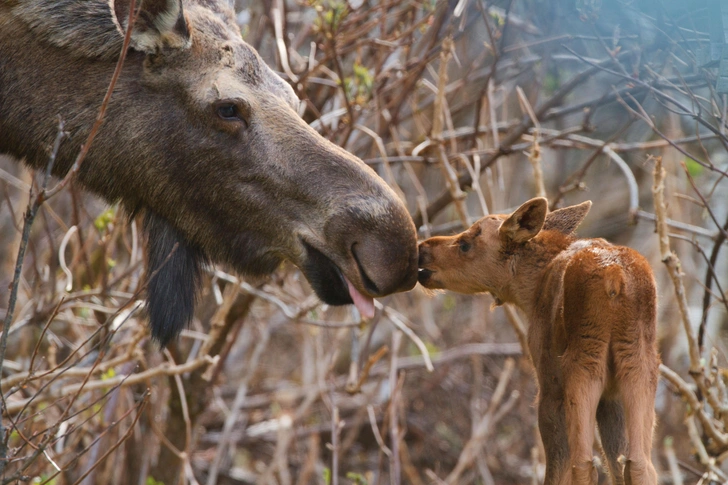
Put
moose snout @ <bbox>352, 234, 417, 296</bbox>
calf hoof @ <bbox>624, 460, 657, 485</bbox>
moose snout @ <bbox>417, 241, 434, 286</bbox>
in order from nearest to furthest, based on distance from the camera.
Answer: calf hoof @ <bbox>624, 460, 657, 485</bbox> < moose snout @ <bbox>352, 234, 417, 296</bbox> < moose snout @ <bbox>417, 241, 434, 286</bbox>

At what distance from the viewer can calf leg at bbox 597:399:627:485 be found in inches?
128

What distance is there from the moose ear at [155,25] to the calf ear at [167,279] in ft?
2.61

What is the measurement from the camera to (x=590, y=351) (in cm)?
312

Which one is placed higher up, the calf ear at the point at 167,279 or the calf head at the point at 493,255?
the calf head at the point at 493,255

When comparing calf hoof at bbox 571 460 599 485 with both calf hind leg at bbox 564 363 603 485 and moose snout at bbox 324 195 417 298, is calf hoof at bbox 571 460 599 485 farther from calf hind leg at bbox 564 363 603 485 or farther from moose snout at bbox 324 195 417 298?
moose snout at bbox 324 195 417 298

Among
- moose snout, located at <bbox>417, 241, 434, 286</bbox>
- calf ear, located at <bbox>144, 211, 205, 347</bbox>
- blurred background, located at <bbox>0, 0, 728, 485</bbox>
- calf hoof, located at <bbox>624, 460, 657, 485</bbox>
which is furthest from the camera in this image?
blurred background, located at <bbox>0, 0, 728, 485</bbox>

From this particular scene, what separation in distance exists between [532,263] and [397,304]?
224 inches

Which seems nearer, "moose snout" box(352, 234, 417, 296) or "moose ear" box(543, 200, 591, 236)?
"moose snout" box(352, 234, 417, 296)

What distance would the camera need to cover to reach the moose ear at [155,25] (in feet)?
12.0

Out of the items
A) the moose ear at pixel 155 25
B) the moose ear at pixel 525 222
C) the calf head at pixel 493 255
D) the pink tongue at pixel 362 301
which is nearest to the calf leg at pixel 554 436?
the calf head at pixel 493 255

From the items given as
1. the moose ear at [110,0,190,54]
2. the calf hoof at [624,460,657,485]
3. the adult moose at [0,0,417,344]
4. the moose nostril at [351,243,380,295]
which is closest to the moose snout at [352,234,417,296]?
the moose nostril at [351,243,380,295]

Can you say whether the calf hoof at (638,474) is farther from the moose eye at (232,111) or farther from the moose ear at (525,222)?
the moose eye at (232,111)

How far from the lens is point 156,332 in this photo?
3.96 metres

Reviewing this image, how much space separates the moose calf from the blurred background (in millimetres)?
755
